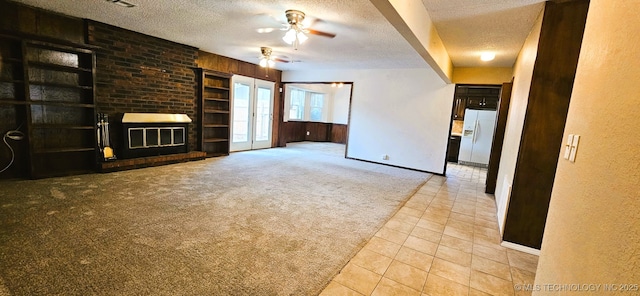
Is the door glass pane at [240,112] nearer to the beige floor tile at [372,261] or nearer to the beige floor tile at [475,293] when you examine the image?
the beige floor tile at [372,261]

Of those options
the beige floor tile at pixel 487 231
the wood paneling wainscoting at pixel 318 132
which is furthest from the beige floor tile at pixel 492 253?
A: the wood paneling wainscoting at pixel 318 132

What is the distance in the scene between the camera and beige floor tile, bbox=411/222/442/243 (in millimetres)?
2739

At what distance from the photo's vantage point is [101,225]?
251 centimetres

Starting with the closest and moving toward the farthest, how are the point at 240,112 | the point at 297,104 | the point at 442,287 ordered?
1. the point at 442,287
2. the point at 240,112
3. the point at 297,104

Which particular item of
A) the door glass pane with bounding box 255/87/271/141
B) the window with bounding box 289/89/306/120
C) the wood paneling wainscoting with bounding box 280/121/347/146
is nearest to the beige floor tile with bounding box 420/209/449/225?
the door glass pane with bounding box 255/87/271/141

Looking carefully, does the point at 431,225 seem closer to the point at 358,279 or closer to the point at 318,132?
the point at 358,279

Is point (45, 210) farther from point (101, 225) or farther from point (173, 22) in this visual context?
point (173, 22)

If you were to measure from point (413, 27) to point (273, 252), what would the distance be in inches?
91.0

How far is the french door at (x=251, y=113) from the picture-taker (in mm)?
6895

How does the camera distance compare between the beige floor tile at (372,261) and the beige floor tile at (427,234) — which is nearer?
the beige floor tile at (372,261)

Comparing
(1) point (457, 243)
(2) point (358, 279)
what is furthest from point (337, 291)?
→ (1) point (457, 243)

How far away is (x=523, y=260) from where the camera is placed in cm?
247

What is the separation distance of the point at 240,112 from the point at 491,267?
6.25 m

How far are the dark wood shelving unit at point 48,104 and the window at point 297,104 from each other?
20.8 feet
